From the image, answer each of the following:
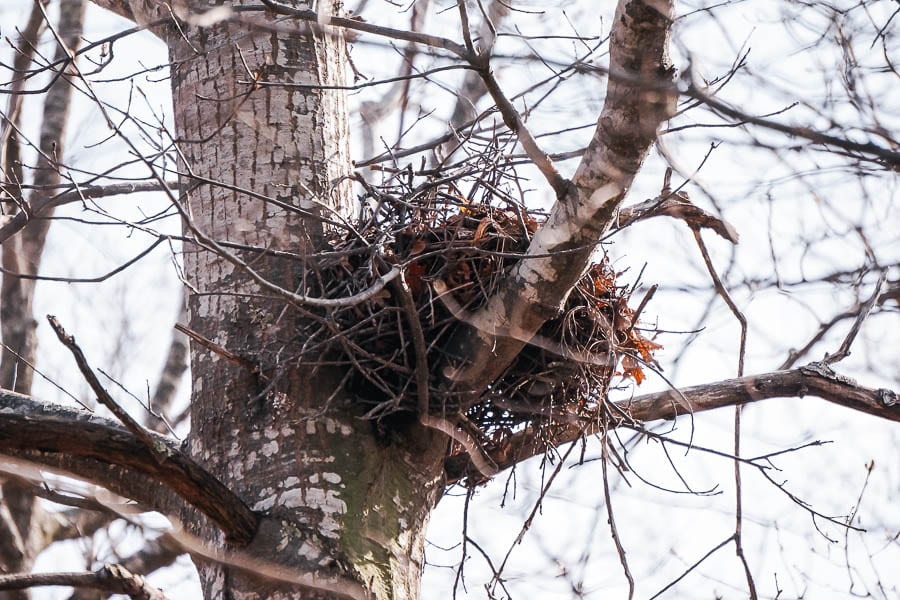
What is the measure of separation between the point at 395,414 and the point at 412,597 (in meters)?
0.44

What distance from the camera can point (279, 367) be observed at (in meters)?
2.26

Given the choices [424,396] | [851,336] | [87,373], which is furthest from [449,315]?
[851,336]

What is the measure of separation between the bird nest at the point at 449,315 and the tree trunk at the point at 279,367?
92 millimetres

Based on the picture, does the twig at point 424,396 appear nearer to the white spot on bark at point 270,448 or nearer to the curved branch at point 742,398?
the curved branch at point 742,398

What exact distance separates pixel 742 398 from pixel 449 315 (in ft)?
2.73

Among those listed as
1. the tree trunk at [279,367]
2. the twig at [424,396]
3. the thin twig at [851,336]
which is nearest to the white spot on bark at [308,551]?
the tree trunk at [279,367]

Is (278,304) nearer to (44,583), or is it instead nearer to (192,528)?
(192,528)

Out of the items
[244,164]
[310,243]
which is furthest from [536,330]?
[244,164]

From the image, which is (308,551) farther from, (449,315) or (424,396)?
(449,315)

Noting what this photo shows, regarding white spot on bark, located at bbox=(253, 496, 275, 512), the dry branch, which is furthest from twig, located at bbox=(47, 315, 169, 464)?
the dry branch

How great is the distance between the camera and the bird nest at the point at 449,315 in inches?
92.0

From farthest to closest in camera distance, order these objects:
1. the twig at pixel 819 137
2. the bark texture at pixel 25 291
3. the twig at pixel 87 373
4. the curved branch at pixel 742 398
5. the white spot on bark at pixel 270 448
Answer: the bark texture at pixel 25 291, the curved branch at pixel 742 398, the white spot on bark at pixel 270 448, the twig at pixel 87 373, the twig at pixel 819 137

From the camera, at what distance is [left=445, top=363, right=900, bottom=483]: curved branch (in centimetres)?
260

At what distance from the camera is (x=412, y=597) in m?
2.25
